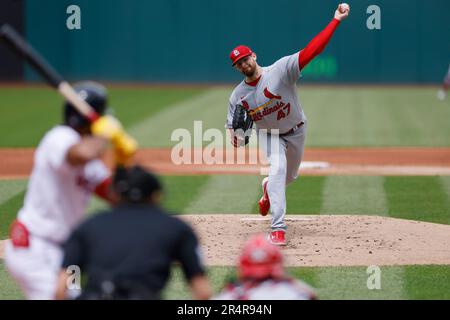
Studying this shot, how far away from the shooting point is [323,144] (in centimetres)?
1988

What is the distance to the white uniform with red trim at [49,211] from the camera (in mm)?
5293

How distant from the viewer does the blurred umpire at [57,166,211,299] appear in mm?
4609

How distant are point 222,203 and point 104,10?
2404 centimetres

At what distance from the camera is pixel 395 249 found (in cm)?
923

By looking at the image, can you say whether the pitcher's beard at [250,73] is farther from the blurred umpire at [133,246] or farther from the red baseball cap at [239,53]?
the blurred umpire at [133,246]

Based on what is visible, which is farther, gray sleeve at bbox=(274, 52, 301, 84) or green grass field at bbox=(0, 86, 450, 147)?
green grass field at bbox=(0, 86, 450, 147)

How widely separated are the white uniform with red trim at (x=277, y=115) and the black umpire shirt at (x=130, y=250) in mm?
4691

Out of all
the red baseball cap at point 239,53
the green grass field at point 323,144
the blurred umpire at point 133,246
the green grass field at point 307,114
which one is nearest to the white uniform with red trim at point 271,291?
the blurred umpire at point 133,246

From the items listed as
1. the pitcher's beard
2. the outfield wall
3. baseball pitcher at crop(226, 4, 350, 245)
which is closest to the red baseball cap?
baseball pitcher at crop(226, 4, 350, 245)

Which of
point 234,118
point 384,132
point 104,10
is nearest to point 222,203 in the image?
point 234,118

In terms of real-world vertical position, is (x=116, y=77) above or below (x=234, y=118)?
below

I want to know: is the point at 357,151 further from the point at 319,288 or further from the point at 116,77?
the point at 116,77

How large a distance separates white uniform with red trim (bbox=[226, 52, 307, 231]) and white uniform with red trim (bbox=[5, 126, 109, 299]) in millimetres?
4165

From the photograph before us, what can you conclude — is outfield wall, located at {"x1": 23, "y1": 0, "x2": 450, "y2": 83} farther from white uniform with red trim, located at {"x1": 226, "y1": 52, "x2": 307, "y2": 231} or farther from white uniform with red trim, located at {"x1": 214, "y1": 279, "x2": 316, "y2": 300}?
white uniform with red trim, located at {"x1": 214, "y1": 279, "x2": 316, "y2": 300}
